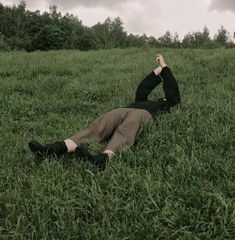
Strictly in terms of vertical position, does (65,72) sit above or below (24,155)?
above

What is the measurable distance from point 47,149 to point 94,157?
0.65m

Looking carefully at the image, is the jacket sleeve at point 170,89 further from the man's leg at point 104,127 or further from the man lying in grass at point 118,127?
the man's leg at point 104,127

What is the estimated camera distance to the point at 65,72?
1165 cm

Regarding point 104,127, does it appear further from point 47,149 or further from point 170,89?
point 170,89

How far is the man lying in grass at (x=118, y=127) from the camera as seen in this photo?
4922 millimetres

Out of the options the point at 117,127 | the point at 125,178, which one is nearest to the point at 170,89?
the point at 117,127

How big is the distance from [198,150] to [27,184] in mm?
2039

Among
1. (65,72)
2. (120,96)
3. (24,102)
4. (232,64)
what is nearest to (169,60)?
(232,64)

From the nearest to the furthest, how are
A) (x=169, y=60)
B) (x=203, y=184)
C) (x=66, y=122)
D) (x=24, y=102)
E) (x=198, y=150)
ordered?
(x=203, y=184), (x=198, y=150), (x=66, y=122), (x=24, y=102), (x=169, y=60)

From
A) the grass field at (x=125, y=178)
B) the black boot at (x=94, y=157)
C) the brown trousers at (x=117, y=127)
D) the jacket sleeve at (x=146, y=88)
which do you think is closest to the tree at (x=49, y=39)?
the grass field at (x=125, y=178)

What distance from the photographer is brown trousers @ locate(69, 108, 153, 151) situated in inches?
211

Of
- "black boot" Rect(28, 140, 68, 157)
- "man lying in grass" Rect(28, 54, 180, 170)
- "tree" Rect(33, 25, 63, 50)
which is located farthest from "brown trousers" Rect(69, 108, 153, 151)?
"tree" Rect(33, 25, 63, 50)

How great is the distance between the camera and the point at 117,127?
559 cm

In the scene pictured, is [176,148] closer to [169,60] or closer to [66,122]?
[66,122]
